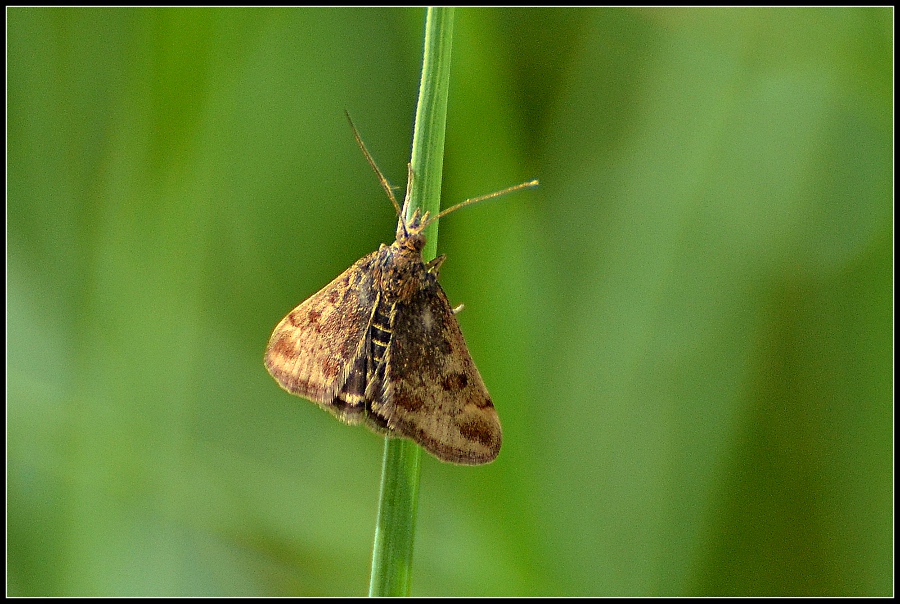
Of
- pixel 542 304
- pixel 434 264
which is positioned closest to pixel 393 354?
pixel 434 264

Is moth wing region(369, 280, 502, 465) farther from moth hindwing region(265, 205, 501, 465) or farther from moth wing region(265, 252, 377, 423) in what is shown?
moth wing region(265, 252, 377, 423)

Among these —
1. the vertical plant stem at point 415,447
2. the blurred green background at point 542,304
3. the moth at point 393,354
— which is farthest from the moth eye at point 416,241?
the blurred green background at point 542,304

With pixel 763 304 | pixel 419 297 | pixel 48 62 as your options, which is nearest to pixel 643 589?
pixel 763 304

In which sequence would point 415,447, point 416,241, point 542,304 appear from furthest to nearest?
point 542,304 < point 416,241 < point 415,447

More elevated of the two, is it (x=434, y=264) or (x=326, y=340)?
(x=434, y=264)

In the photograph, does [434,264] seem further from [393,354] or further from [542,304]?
[542,304]

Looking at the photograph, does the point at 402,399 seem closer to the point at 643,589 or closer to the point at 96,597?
the point at 643,589

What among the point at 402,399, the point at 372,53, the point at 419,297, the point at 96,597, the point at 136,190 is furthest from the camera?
the point at 372,53

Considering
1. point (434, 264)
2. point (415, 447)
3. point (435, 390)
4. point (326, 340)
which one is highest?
point (434, 264)
